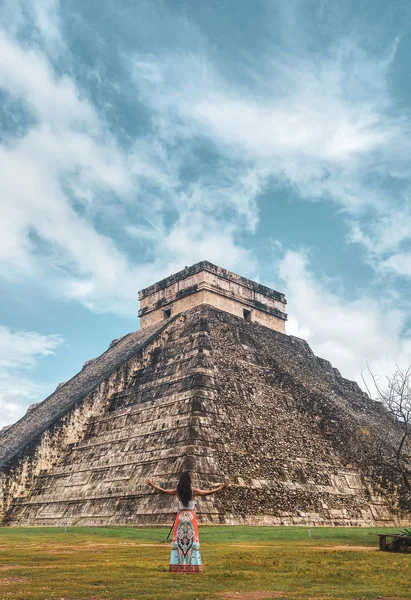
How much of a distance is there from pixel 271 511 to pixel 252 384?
548 cm

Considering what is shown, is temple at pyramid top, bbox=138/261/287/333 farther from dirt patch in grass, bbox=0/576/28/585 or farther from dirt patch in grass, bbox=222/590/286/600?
dirt patch in grass, bbox=222/590/286/600

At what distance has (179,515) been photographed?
26.6 feet

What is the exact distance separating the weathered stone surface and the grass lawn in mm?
2598

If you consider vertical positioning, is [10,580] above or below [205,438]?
below

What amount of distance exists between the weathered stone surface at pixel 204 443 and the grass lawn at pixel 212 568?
8.52 ft

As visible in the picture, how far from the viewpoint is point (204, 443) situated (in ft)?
55.1

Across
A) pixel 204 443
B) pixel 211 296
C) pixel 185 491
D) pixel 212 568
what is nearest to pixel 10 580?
pixel 185 491

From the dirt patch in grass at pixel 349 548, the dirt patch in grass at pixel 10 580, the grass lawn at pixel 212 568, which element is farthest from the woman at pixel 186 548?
the dirt patch in grass at pixel 349 548

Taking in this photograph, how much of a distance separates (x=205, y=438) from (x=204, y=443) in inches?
8.3

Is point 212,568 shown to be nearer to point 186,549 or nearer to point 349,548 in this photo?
point 186,549

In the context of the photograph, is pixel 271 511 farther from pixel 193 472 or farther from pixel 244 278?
pixel 244 278

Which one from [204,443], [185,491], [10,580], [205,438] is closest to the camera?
[10,580]

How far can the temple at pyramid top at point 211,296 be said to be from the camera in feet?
87.6

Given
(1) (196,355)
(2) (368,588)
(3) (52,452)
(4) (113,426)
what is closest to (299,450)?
(1) (196,355)
